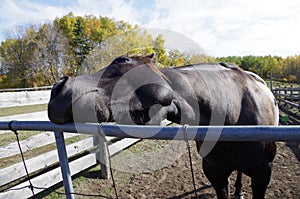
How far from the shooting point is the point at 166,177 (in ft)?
12.5

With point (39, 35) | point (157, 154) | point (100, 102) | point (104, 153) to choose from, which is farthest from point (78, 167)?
point (39, 35)

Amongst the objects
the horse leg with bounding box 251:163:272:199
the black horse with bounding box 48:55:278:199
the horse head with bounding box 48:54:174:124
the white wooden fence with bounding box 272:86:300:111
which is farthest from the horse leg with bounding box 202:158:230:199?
the white wooden fence with bounding box 272:86:300:111

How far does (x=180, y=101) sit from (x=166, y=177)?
107 inches

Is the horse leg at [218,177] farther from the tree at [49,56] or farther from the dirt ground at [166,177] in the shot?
the tree at [49,56]

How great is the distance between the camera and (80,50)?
3662 cm

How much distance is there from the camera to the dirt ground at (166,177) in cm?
325

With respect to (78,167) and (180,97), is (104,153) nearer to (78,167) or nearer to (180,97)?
(78,167)

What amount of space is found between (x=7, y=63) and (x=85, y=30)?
44.5 ft

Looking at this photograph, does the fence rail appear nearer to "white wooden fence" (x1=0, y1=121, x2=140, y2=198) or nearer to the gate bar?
the gate bar

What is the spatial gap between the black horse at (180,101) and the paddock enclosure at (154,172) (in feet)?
0.49

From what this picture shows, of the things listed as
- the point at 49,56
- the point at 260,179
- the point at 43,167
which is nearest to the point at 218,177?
the point at 260,179

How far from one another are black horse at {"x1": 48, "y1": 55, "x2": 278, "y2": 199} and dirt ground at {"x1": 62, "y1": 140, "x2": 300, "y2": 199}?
140cm

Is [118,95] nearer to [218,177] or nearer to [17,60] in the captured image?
[218,177]

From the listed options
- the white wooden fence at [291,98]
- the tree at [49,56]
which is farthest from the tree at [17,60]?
the white wooden fence at [291,98]
